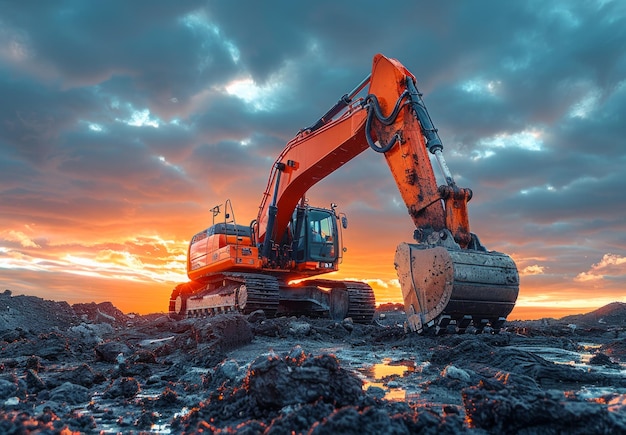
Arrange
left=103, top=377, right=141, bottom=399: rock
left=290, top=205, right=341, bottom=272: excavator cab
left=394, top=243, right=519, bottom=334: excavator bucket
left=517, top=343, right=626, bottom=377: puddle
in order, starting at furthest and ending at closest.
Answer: left=290, top=205, right=341, bottom=272: excavator cab < left=394, top=243, right=519, bottom=334: excavator bucket < left=517, top=343, right=626, bottom=377: puddle < left=103, top=377, right=141, bottom=399: rock

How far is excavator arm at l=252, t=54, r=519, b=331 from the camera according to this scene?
6.63 metres

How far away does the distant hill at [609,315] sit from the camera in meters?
17.4

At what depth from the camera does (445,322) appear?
263 inches

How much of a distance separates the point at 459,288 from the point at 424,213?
1.60 meters

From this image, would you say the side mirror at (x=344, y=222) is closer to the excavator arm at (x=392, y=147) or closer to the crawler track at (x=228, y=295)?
the excavator arm at (x=392, y=147)

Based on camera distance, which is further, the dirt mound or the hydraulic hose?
the dirt mound

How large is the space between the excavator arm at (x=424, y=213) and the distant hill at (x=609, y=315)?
13.1 metres

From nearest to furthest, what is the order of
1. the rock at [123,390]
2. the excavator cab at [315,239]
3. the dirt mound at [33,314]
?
the rock at [123,390]
the excavator cab at [315,239]
the dirt mound at [33,314]

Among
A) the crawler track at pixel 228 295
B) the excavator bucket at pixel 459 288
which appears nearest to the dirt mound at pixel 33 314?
the crawler track at pixel 228 295

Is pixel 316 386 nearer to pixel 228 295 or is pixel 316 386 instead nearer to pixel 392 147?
pixel 392 147

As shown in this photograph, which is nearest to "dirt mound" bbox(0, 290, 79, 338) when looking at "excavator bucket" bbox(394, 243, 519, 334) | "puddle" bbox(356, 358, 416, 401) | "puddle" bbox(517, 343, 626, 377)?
"excavator bucket" bbox(394, 243, 519, 334)

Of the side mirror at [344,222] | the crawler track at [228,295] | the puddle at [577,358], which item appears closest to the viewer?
the puddle at [577,358]

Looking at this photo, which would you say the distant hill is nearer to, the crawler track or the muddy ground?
the muddy ground

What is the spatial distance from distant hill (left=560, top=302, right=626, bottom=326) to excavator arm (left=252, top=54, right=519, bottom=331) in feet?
42.9
